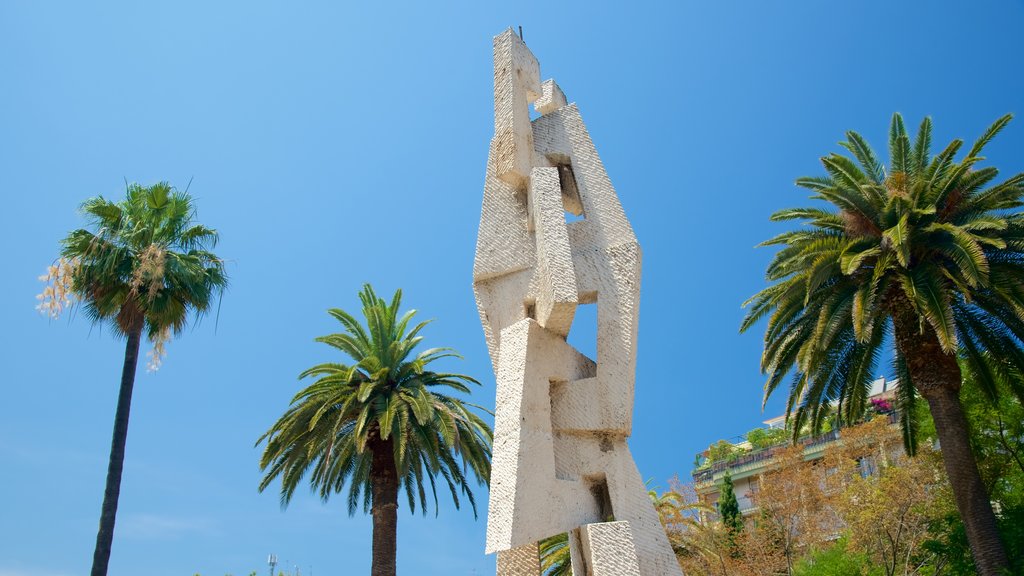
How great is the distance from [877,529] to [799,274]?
653cm

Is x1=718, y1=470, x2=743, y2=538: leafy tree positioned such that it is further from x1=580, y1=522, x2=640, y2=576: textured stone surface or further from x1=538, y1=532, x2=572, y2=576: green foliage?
x1=580, y1=522, x2=640, y2=576: textured stone surface

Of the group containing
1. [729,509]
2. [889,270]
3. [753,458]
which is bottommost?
[729,509]

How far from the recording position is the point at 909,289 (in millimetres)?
16344

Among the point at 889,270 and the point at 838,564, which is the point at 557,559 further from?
the point at 889,270

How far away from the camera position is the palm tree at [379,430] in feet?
67.9

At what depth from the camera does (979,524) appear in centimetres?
1611

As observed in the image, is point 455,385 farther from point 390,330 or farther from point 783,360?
point 783,360

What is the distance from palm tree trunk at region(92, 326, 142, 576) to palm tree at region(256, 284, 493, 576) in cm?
421

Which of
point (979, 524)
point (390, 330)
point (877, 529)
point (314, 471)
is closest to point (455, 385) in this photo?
point (390, 330)

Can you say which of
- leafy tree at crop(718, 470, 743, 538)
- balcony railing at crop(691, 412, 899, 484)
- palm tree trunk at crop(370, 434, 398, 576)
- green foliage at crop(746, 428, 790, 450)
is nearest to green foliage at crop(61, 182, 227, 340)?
palm tree trunk at crop(370, 434, 398, 576)

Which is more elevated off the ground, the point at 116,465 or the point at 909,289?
the point at 909,289

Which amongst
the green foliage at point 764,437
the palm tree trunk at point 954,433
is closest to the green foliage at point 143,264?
the palm tree trunk at point 954,433

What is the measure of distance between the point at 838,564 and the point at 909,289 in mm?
8328

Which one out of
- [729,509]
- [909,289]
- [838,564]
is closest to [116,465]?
[909,289]
